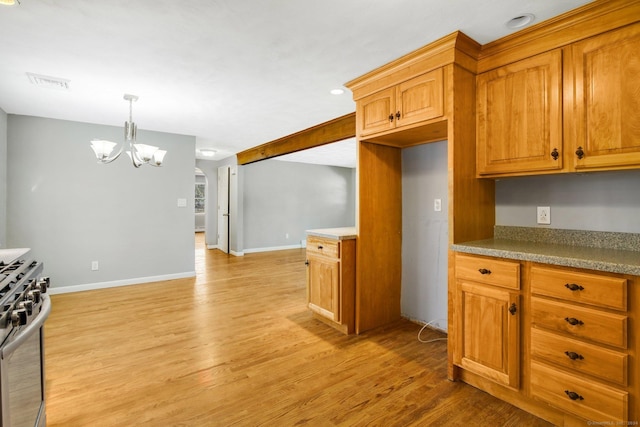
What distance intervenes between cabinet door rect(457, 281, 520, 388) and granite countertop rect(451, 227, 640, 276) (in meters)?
0.24

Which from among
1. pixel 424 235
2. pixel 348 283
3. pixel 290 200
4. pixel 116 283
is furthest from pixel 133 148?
pixel 290 200

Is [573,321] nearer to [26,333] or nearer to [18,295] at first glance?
[26,333]

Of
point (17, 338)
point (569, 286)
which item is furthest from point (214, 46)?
point (569, 286)

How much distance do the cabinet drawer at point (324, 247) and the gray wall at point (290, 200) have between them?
4.37 meters

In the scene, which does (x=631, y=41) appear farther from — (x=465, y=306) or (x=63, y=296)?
(x=63, y=296)

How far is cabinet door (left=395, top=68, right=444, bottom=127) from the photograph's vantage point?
212 cm

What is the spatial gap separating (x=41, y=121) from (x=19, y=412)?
167 inches

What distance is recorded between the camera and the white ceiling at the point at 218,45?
175 centimetres

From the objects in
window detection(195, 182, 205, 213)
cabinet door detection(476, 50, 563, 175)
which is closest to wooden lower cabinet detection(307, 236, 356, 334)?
cabinet door detection(476, 50, 563, 175)

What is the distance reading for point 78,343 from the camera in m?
2.66

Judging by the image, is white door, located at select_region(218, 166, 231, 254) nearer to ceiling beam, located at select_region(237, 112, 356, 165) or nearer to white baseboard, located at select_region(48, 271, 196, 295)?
ceiling beam, located at select_region(237, 112, 356, 165)

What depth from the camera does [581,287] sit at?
153 cm

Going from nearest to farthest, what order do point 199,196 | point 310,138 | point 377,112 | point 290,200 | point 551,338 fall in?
point 551,338 → point 377,112 → point 310,138 → point 290,200 → point 199,196

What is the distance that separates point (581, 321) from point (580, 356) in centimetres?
18
